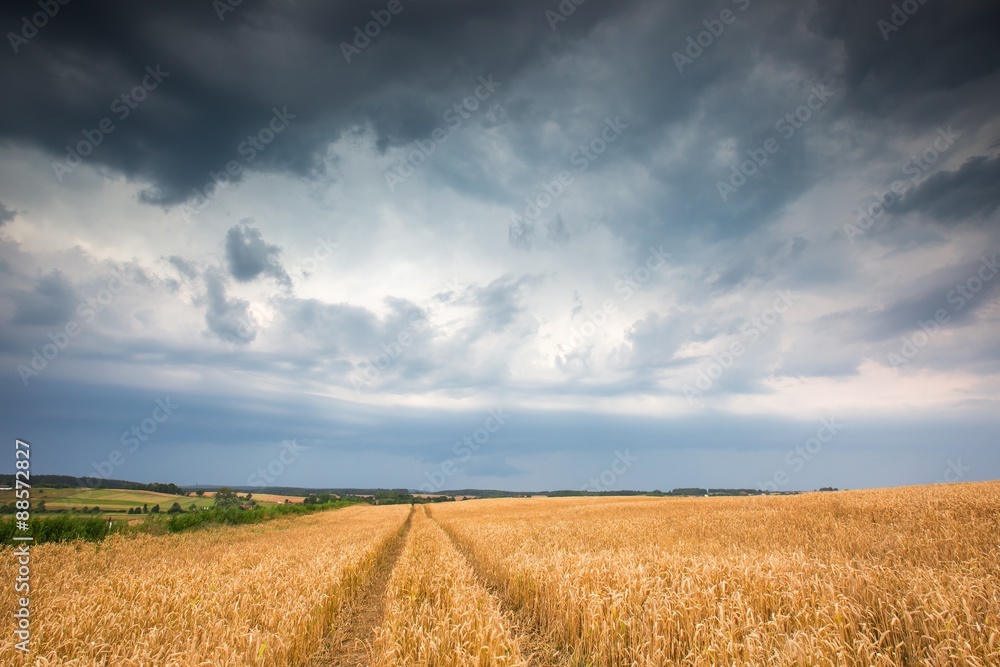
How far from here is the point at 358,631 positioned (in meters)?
9.95

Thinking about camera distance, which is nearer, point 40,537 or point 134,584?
point 134,584

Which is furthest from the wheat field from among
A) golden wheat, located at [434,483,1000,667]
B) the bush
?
the bush

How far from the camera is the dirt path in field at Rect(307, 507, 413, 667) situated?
8102 millimetres

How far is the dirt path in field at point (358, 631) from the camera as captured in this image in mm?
8102

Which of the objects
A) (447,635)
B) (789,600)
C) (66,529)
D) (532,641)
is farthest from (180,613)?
(66,529)

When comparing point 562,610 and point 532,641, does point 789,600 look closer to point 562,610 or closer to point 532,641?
point 562,610

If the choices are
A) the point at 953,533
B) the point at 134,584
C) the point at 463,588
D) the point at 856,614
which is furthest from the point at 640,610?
the point at 953,533

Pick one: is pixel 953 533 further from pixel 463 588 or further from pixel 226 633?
pixel 226 633

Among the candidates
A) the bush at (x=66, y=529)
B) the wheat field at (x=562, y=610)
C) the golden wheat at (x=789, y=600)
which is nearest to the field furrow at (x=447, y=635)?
the wheat field at (x=562, y=610)

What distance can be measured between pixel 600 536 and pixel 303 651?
1499cm

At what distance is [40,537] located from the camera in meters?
21.6

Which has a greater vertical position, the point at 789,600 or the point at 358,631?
the point at 789,600

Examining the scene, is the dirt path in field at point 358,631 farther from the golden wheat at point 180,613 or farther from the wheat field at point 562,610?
the golden wheat at point 180,613

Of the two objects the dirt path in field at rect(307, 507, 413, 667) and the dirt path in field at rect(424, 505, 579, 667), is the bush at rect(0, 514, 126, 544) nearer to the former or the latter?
the dirt path in field at rect(307, 507, 413, 667)
